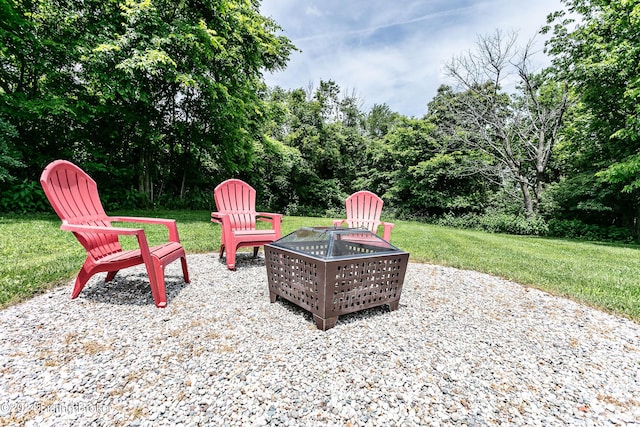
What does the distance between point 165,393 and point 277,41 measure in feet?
33.4

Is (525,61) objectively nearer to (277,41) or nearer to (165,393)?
(277,41)

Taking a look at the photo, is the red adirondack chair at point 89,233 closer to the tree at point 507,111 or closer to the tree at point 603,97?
the tree at point 603,97

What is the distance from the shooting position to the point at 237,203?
3848 millimetres

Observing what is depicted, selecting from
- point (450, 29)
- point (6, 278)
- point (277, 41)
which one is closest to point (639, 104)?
point (450, 29)

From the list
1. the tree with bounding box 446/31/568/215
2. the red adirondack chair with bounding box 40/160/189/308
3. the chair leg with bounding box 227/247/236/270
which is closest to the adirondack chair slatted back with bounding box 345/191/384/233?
the chair leg with bounding box 227/247/236/270

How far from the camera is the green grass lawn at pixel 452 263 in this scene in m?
2.54

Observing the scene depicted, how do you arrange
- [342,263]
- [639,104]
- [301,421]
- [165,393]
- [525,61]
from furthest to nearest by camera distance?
[525,61] → [639,104] → [342,263] → [165,393] → [301,421]

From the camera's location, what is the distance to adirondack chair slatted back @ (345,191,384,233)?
4094mm

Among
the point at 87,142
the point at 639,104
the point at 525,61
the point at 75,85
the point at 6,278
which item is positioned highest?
the point at 525,61

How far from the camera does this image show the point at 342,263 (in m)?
1.90

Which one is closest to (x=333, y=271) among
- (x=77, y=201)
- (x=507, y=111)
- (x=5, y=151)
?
(x=77, y=201)

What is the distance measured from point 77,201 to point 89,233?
376mm

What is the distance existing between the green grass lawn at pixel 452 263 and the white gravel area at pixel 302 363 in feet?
1.11

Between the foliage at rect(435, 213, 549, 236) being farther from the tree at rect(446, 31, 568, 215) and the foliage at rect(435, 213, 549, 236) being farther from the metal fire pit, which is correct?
the metal fire pit
